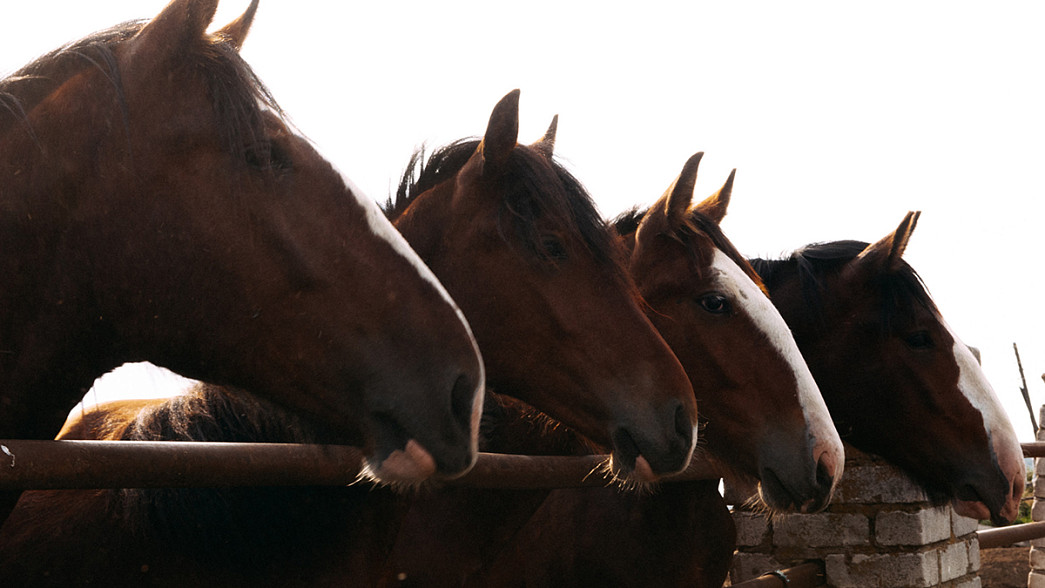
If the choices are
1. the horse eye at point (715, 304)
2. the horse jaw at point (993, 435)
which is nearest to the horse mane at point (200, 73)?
the horse eye at point (715, 304)

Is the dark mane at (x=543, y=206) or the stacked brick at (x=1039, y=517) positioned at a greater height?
the dark mane at (x=543, y=206)

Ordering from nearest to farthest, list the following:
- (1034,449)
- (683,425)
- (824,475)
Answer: (683,425)
(824,475)
(1034,449)

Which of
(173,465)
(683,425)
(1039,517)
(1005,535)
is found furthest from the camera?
(1039,517)

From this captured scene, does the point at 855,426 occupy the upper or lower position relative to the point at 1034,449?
upper

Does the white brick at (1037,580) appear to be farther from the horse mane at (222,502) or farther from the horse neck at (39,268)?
the horse neck at (39,268)

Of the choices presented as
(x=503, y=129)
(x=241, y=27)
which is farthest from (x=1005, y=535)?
(x=241, y=27)

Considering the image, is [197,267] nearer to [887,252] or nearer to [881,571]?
[887,252]

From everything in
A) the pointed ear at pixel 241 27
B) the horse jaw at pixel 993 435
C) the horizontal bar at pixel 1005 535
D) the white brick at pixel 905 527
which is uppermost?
the pointed ear at pixel 241 27

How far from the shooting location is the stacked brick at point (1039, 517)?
7.54m

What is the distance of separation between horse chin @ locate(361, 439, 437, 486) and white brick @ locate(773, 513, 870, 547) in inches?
137

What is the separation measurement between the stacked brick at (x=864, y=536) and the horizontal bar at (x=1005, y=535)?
0.76 m

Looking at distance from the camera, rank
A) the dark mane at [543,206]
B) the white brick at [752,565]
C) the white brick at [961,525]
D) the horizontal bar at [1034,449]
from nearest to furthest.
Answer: the dark mane at [543,206] → the white brick at [752,565] → the white brick at [961,525] → the horizontal bar at [1034,449]

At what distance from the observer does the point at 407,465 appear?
5.06ft

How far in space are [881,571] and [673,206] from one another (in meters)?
2.41
